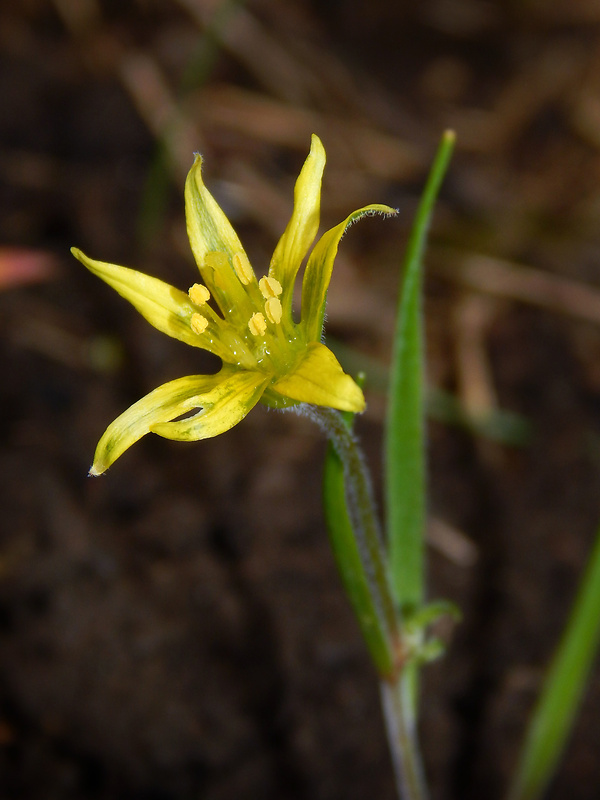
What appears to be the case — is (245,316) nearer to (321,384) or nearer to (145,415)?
(145,415)

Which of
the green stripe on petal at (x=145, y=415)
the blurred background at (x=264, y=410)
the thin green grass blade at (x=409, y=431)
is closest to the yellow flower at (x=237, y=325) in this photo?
the green stripe on petal at (x=145, y=415)

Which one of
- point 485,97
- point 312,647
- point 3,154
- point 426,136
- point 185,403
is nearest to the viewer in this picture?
point 185,403

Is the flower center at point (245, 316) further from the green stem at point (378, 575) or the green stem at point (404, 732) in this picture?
the green stem at point (404, 732)

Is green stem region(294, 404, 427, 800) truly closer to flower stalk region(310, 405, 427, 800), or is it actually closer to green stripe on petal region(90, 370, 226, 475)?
flower stalk region(310, 405, 427, 800)

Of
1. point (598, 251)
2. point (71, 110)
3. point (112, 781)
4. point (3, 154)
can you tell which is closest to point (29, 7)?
point (71, 110)

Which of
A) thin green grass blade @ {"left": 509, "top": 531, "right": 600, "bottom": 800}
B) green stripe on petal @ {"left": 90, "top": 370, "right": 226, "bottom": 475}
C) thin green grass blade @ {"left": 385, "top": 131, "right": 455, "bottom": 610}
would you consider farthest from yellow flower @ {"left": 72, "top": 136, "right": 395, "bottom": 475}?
thin green grass blade @ {"left": 509, "top": 531, "right": 600, "bottom": 800}

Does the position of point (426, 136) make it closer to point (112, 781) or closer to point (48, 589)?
point (48, 589)
